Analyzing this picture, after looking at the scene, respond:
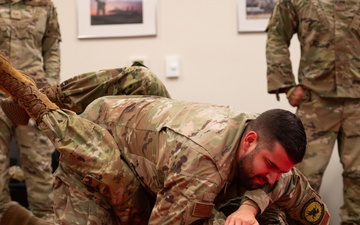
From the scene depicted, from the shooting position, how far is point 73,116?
1.88 meters

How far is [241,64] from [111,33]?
76 centimetres

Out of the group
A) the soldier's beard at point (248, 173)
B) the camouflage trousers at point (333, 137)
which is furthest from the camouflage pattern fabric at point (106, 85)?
the camouflage trousers at point (333, 137)

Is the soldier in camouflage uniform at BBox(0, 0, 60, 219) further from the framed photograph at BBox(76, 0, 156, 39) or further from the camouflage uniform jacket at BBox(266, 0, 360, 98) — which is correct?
the camouflage uniform jacket at BBox(266, 0, 360, 98)

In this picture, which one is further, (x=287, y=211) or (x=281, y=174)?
(x=287, y=211)

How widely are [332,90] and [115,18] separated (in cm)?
139

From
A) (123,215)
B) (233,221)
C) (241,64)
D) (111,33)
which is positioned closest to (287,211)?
(233,221)

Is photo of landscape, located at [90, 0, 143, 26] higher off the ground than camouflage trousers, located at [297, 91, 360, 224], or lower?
higher

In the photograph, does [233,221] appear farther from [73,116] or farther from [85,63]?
[85,63]

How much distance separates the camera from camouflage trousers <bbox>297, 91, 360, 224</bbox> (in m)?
2.47

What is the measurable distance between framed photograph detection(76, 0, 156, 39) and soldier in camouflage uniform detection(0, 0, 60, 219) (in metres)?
0.57

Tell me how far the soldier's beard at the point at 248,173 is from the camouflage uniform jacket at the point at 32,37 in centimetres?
131

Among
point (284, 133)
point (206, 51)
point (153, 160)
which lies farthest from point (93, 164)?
point (206, 51)

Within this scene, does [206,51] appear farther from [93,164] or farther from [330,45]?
[93,164]

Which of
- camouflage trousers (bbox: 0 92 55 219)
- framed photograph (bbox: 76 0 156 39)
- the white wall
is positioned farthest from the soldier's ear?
framed photograph (bbox: 76 0 156 39)
